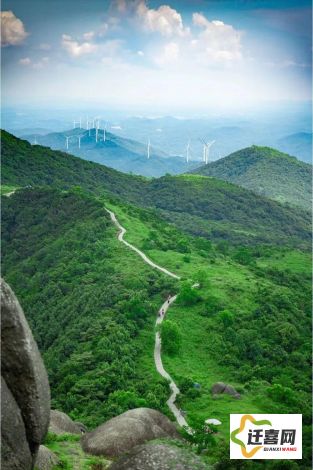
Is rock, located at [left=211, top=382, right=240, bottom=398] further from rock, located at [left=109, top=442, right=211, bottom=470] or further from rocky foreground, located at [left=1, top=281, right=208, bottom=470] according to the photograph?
rock, located at [left=109, top=442, right=211, bottom=470]

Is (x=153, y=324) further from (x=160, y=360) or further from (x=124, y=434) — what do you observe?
(x=124, y=434)

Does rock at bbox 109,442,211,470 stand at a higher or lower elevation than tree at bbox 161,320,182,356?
higher

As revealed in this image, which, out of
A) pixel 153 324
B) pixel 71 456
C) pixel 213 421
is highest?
pixel 71 456

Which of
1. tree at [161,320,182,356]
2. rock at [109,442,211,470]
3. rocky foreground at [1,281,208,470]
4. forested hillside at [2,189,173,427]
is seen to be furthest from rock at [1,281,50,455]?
tree at [161,320,182,356]

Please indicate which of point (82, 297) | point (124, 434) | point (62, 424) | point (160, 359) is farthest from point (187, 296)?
point (124, 434)

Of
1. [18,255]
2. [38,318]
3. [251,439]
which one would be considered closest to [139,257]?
[38,318]

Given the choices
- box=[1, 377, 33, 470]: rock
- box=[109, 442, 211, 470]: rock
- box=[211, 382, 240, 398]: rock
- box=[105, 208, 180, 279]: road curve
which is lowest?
box=[211, 382, 240, 398]: rock

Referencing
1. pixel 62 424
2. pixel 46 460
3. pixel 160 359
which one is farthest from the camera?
pixel 160 359
